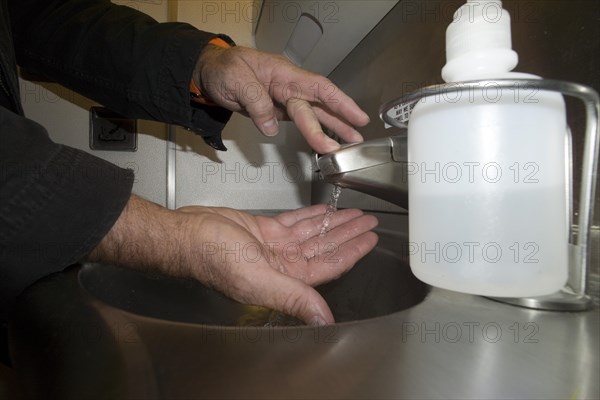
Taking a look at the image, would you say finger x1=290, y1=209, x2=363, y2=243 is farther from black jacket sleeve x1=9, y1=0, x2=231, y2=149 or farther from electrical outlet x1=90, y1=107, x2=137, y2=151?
electrical outlet x1=90, y1=107, x2=137, y2=151

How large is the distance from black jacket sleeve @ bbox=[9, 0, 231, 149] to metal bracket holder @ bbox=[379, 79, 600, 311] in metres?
0.55

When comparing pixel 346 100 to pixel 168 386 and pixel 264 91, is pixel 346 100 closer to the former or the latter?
pixel 264 91

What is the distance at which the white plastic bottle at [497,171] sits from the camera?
23 cm

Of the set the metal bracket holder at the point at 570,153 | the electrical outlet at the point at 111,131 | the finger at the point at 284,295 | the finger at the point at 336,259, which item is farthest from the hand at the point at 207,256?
the electrical outlet at the point at 111,131

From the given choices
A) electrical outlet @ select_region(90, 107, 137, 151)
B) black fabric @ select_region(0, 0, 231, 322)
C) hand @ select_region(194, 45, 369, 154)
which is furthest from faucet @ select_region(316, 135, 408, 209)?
electrical outlet @ select_region(90, 107, 137, 151)

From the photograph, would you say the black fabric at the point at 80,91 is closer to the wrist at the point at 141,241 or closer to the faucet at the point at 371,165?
the wrist at the point at 141,241

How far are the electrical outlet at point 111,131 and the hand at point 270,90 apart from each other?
0.69 m

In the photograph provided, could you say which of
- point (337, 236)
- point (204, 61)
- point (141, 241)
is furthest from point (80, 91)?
point (337, 236)

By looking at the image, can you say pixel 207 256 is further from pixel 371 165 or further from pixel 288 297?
pixel 371 165

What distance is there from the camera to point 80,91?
81 centimetres

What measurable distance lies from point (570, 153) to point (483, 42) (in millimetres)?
135

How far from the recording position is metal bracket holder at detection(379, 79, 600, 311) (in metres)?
0.21

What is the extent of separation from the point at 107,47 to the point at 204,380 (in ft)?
2.55

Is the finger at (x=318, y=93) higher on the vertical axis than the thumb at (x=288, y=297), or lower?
higher
